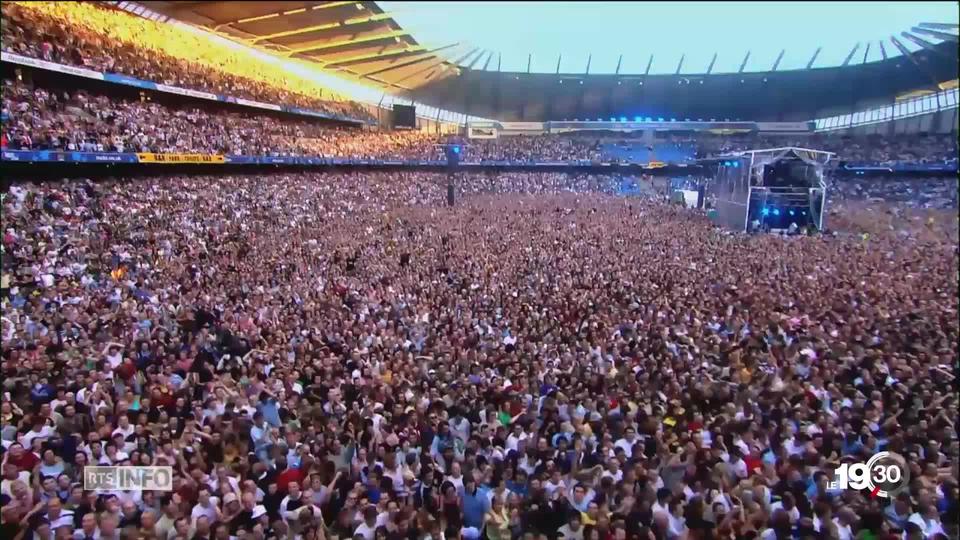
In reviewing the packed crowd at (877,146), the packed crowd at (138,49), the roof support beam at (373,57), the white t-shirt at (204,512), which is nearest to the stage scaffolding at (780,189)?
the packed crowd at (877,146)

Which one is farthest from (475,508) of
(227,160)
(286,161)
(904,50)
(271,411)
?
(286,161)

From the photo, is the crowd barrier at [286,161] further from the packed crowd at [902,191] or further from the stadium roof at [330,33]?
the stadium roof at [330,33]

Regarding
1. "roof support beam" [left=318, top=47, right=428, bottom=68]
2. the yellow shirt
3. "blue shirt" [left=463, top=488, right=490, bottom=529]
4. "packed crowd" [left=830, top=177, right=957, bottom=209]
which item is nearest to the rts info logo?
the yellow shirt

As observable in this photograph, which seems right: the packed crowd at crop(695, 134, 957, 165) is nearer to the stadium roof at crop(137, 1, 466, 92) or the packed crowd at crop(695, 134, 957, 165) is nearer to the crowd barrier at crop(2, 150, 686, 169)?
the crowd barrier at crop(2, 150, 686, 169)

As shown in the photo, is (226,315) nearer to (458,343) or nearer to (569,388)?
(458,343)

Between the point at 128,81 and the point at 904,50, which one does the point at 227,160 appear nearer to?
the point at 128,81

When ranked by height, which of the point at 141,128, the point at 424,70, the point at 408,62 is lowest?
the point at 141,128
